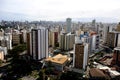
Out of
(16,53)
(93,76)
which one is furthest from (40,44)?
(93,76)

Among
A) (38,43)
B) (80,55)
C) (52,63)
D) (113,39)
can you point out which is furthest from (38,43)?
(113,39)

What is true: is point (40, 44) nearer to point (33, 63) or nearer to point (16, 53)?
point (33, 63)

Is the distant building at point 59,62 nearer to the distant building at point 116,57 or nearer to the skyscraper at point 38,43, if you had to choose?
the skyscraper at point 38,43

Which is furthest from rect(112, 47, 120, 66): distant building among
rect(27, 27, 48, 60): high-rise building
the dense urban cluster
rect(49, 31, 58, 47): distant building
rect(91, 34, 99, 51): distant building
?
rect(49, 31, 58, 47): distant building

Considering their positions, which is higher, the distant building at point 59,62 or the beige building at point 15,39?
the beige building at point 15,39

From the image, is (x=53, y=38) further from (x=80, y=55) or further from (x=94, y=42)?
(x=80, y=55)

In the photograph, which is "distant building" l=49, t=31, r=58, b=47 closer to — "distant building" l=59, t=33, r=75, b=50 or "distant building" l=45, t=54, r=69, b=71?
"distant building" l=59, t=33, r=75, b=50

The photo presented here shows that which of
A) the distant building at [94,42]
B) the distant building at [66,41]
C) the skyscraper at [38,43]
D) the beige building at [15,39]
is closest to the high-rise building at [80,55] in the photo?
the skyscraper at [38,43]

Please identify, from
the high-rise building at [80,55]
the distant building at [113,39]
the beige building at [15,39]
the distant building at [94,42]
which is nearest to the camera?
the high-rise building at [80,55]
